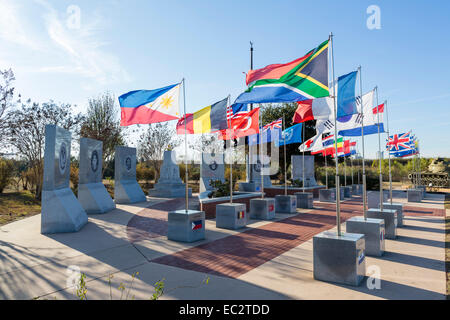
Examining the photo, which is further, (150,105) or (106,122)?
(106,122)

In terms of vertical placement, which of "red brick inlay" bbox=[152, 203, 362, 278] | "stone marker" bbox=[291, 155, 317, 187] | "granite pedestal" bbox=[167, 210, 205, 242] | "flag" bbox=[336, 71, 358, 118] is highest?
"flag" bbox=[336, 71, 358, 118]

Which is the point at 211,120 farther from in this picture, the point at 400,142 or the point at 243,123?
the point at 400,142

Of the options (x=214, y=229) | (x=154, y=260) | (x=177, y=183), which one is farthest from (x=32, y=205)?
(x=154, y=260)

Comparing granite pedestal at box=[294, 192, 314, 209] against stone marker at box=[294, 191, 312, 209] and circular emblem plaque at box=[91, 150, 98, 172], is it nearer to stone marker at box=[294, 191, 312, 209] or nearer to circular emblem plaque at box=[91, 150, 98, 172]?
stone marker at box=[294, 191, 312, 209]

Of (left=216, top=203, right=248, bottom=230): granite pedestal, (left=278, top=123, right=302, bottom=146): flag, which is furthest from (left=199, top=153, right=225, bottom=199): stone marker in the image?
(left=216, top=203, right=248, bottom=230): granite pedestal

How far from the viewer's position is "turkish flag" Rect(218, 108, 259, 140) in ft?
35.8

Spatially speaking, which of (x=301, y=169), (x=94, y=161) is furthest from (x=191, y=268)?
(x=301, y=169)

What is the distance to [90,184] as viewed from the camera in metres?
13.9

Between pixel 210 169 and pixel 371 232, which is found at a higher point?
pixel 210 169

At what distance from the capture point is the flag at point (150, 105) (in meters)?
8.52

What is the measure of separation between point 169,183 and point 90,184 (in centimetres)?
857

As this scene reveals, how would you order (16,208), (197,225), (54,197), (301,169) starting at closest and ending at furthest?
(197,225) < (54,197) < (16,208) < (301,169)

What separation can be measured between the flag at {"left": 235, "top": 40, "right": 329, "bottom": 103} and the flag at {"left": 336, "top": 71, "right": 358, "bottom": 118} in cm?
240
